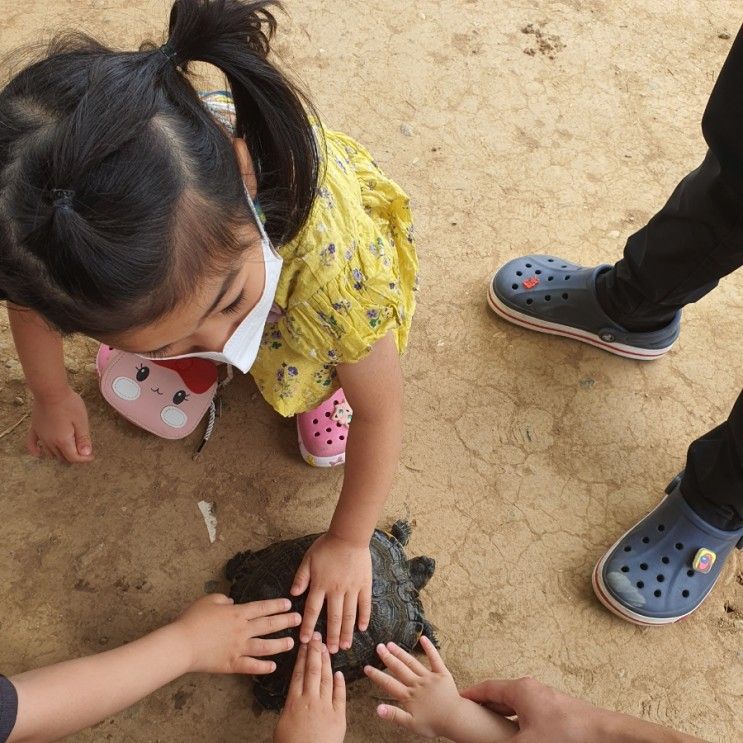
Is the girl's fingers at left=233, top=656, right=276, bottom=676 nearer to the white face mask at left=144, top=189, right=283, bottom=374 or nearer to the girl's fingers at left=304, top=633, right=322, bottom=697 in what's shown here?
the girl's fingers at left=304, top=633, right=322, bottom=697

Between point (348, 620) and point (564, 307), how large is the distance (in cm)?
68

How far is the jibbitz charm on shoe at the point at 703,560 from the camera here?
1122 millimetres

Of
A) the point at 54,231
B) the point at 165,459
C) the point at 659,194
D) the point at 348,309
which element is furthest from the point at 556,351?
the point at 54,231

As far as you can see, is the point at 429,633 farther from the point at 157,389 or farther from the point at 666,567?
the point at 157,389

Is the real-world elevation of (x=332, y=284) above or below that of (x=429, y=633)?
above

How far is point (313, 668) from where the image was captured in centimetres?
100

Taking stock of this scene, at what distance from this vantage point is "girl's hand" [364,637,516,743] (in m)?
0.99

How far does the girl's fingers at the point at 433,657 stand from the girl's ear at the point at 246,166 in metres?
0.67

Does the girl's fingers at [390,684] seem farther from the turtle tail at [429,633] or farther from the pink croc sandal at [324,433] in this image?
the pink croc sandal at [324,433]

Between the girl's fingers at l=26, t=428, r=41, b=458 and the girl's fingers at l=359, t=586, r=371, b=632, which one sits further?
the girl's fingers at l=26, t=428, r=41, b=458

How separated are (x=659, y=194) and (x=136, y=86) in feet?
4.04

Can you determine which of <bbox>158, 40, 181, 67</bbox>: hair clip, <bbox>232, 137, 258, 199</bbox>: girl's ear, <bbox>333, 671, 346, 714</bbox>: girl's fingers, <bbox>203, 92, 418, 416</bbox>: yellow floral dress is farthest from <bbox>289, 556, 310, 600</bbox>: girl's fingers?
<bbox>158, 40, 181, 67</bbox>: hair clip

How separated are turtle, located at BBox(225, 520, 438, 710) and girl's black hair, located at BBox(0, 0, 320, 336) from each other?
50cm

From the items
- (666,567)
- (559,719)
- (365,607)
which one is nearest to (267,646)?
(365,607)
